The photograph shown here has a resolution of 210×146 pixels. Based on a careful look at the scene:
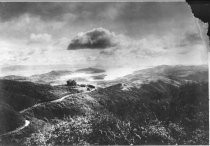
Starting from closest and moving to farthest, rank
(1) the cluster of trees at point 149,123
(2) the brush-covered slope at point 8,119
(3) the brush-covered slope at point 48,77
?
(2) the brush-covered slope at point 8,119
(1) the cluster of trees at point 149,123
(3) the brush-covered slope at point 48,77

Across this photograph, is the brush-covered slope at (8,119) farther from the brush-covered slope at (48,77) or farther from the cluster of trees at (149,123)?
the brush-covered slope at (48,77)

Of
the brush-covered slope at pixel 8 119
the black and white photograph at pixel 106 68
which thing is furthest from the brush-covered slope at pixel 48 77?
the brush-covered slope at pixel 8 119

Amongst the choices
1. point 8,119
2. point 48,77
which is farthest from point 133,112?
point 8,119

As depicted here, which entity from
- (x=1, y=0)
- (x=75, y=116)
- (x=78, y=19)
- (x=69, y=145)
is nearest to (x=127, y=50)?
(x=78, y=19)

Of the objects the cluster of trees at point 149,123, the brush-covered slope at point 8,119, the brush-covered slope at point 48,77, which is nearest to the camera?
the brush-covered slope at point 8,119

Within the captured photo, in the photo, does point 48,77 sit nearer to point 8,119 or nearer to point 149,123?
point 8,119

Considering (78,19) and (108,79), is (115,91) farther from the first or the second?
(78,19)

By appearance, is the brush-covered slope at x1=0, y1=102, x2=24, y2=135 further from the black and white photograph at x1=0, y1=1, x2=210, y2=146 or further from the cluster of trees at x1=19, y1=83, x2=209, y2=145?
the cluster of trees at x1=19, y1=83, x2=209, y2=145
